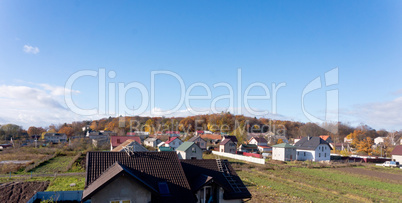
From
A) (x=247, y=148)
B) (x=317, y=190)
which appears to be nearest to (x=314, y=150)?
(x=247, y=148)

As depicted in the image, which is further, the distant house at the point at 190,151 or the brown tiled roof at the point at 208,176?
the distant house at the point at 190,151

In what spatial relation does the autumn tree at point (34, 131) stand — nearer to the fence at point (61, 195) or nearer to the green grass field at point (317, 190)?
the fence at point (61, 195)

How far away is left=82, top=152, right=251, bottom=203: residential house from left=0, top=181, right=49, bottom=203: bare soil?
10595 millimetres

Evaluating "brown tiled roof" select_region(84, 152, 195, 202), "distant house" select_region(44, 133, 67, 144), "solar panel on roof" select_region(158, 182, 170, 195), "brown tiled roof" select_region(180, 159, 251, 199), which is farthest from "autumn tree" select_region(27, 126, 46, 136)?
"solar panel on roof" select_region(158, 182, 170, 195)

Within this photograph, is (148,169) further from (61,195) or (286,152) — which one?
(286,152)

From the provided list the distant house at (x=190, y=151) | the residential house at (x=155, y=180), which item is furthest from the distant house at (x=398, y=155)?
the residential house at (x=155, y=180)

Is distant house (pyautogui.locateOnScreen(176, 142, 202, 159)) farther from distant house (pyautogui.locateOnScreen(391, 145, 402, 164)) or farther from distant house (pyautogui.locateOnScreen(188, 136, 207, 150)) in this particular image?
distant house (pyautogui.locateOnScreen(391, 145, 402, 164))

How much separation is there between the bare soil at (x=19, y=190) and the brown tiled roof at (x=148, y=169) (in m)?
10.2

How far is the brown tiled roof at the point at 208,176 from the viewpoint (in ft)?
45.2

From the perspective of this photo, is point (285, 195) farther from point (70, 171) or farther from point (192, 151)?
point (70, 171)

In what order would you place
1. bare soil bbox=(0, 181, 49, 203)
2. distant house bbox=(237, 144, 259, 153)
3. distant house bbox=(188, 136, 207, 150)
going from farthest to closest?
distant house bbox=(237, 144, 259, 153) < distant house bbox=(188, 136, 207, 150) < bare soil bbox=(0, 181, 49, 203)

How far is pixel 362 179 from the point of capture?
107ft

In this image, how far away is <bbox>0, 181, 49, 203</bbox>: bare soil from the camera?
19.2 meters

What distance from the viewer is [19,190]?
21.7 m
